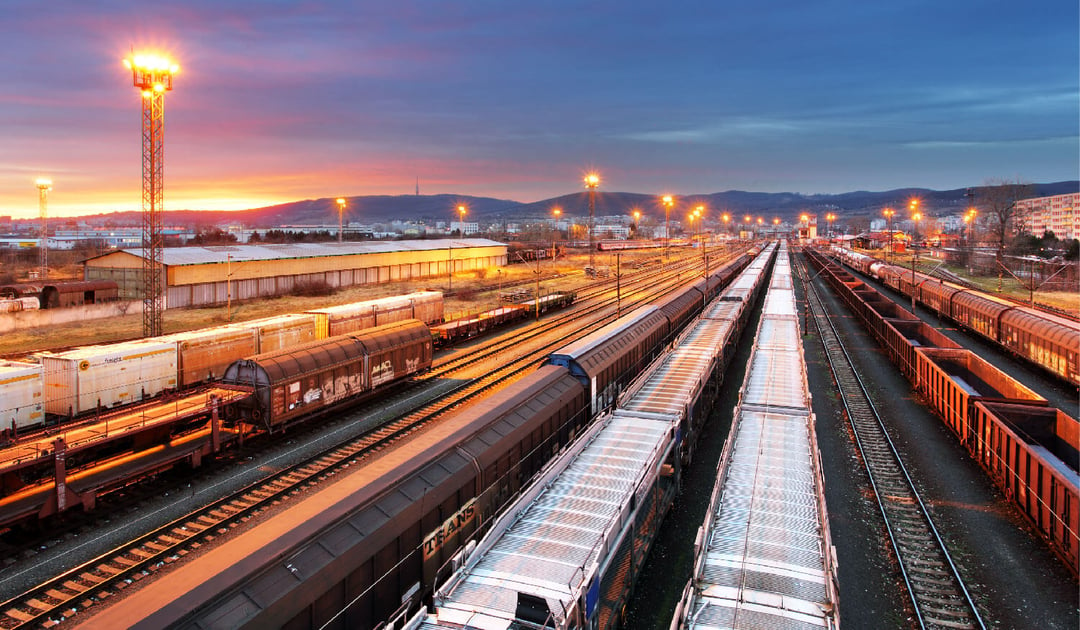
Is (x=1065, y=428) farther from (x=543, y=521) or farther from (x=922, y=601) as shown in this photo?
(x=543, y=521)

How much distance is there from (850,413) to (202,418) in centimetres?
2763

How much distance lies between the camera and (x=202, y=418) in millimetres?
22391

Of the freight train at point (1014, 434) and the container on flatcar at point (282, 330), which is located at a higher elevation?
the container on flatcar at point (282, 330)

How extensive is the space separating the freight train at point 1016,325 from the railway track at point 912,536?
1091cm

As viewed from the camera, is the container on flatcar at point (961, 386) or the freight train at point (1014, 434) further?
the container on flatcar at point (961, 386)

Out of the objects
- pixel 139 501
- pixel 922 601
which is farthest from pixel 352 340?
pixel 922 601

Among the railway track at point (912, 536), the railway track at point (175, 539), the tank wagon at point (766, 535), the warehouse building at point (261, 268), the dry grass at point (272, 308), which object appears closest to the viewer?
the tank wagon at point (766, 535)

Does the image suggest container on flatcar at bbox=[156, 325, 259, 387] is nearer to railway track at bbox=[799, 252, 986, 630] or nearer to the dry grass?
the dry grass

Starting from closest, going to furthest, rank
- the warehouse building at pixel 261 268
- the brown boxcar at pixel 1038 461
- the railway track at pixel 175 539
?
the railway track at pixel 175 539 < the brown boxcar at pixel 1038 461 < the warehouse building at pixel 261 268

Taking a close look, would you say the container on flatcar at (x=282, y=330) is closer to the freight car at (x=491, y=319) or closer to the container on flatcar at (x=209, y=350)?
the container on flatcar at (x=209, y=350)

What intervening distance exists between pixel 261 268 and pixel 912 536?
209ft

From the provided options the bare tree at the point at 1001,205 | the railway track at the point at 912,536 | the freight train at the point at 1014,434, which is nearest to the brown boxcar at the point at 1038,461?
the freight train at the point at 1014,434

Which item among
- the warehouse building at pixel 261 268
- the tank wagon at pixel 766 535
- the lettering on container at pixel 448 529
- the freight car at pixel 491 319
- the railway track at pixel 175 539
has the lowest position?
the railway track at pixel 175 539

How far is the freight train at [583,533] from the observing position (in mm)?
9492
